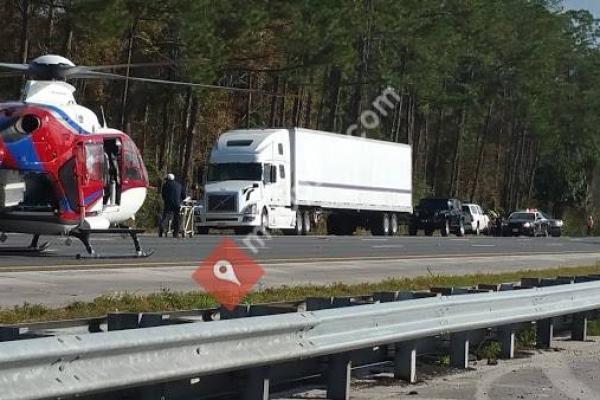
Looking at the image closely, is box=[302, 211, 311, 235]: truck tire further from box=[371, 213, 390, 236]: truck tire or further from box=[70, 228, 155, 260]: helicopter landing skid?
box=[70, 228, 155, 260]: helicopter landing skid

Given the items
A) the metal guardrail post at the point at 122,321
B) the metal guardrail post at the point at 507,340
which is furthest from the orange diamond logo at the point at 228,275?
the metal guardrail post at the point at 122,321

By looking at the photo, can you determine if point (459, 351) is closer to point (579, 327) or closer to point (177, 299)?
point (579, 327)

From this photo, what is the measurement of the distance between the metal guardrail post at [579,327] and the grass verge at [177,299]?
1.03 meters

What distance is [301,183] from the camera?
4369cm

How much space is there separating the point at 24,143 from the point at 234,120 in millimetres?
52345

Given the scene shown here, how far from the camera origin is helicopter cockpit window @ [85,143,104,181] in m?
20.7

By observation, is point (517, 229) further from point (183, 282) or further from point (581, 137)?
point (183, 282)

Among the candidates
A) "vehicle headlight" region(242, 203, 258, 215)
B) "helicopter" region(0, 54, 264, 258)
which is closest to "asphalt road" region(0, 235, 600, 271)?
"helicopter" region(0, 54, 264, 258)

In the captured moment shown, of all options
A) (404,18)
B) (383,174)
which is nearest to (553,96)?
(404,18)

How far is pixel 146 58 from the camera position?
53.6 m

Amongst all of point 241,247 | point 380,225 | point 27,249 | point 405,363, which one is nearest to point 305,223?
point 380,225

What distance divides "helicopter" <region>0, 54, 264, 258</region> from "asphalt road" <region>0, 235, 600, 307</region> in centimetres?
77

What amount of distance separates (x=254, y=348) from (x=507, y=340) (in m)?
5.42

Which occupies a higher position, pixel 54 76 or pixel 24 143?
pixel 54 76
